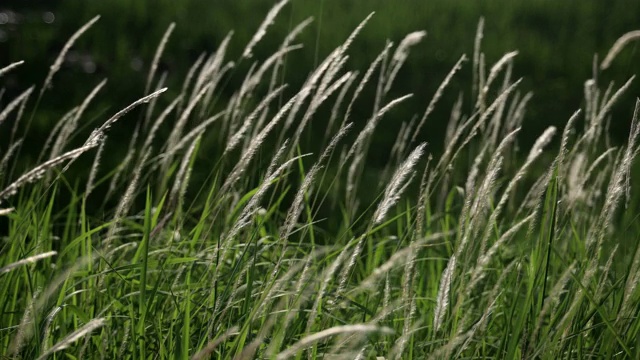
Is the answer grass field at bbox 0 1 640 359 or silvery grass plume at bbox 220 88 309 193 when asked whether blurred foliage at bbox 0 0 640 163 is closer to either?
grass field at bbox 0 1 640 359

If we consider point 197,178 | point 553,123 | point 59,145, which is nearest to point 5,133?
point 197,178

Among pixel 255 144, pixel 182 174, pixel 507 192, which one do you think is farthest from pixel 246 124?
pixel 507 192

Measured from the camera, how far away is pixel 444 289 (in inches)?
57.0

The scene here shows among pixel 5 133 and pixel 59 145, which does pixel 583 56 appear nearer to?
pixel 5 133

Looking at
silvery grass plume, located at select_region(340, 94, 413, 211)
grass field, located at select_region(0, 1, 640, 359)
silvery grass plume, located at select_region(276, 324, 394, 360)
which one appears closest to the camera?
silvery grass plume, located at select_region(276, 324, 394, 360)

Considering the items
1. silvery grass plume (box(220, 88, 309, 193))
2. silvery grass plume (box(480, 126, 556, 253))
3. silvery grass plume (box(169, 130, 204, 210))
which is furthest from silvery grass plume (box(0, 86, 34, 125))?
silvery grass plume (box(480, 126, 556, 253))

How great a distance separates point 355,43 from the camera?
8242 millimetres

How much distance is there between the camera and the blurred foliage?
22.4 feet

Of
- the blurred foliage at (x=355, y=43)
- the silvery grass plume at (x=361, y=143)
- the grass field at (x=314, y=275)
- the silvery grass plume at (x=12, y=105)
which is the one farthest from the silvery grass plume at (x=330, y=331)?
the blurred foliage at (x=355, y=43)

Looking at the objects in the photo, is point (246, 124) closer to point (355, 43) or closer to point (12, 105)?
point (12, 105)

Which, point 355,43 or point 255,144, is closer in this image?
point 255,144

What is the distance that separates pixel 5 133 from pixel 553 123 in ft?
13.3

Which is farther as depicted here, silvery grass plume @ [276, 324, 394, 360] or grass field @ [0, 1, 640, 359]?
grass field @ [0, 1, 640, 359]

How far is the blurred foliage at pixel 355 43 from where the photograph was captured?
6820 millimetres
